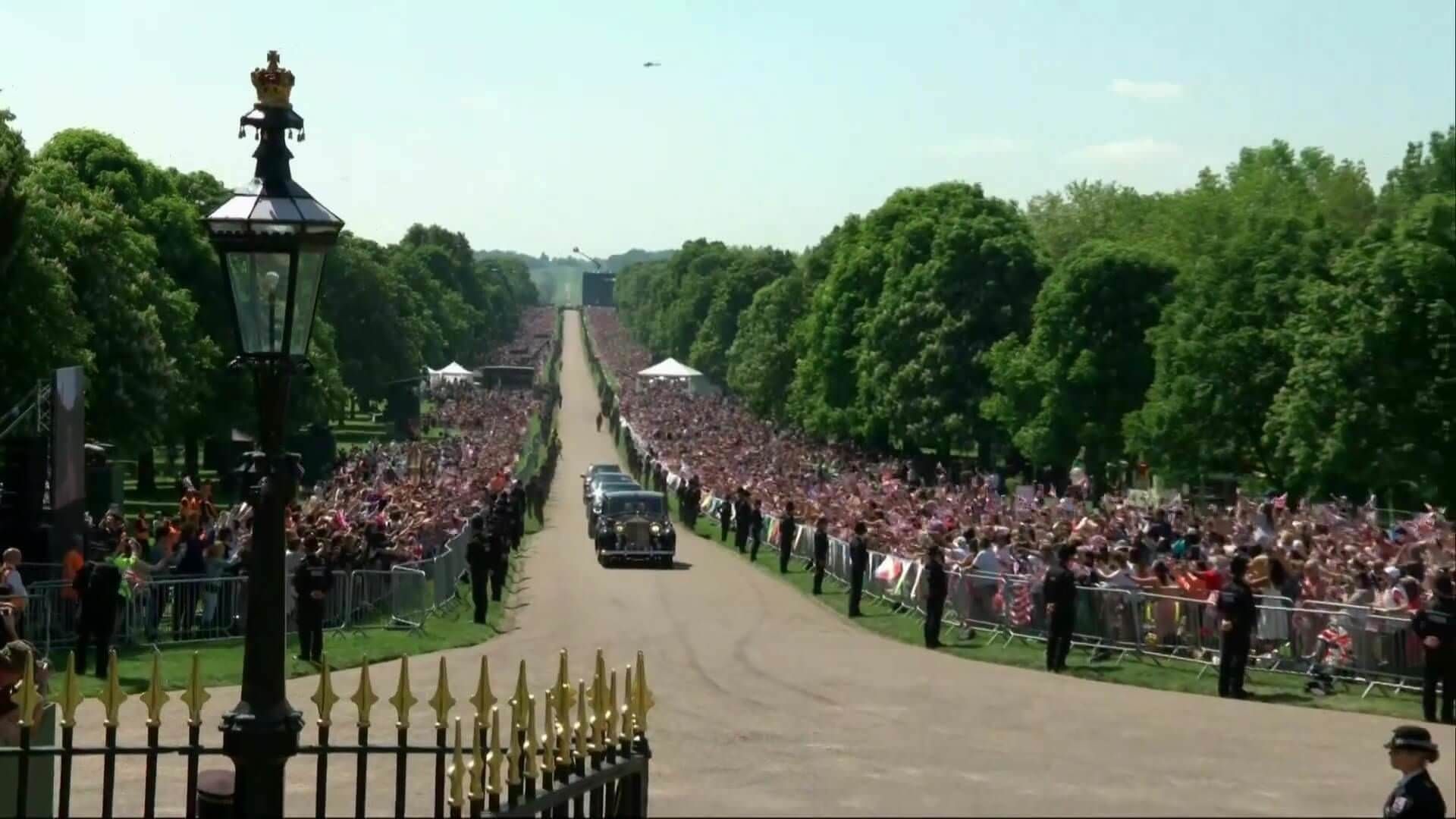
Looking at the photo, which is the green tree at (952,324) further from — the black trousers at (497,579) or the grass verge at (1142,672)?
the grass verge at (1142,672)

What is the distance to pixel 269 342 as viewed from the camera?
9328 mm

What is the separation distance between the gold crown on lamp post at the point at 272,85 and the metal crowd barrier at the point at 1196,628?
54.1ft

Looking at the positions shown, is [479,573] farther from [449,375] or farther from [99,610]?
[449,375]

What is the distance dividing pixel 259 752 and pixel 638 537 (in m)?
37.3

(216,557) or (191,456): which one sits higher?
(216,557)

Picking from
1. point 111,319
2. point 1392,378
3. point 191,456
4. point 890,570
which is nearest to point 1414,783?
point 890,570

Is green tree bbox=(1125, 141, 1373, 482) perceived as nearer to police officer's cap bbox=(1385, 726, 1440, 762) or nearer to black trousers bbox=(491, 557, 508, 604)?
black trousers bbox=(491, 557, 508, 604)

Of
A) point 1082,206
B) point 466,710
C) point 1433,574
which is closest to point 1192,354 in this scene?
point 1433,574

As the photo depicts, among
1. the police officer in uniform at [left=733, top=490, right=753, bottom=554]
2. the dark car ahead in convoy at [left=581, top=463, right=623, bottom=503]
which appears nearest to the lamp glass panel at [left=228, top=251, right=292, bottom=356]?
the police officer in uniform at [left=733, top=490, right=753, bottom=554]

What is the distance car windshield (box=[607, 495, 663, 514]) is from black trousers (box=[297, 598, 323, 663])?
22.8m

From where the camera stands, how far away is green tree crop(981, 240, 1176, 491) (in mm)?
64812

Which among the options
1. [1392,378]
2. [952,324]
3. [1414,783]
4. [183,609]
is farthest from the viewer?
[952,324]

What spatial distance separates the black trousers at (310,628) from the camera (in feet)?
80.7

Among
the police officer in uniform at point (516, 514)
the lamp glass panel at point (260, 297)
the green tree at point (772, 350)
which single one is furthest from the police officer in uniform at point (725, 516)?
the green tree at point (772, 350)
